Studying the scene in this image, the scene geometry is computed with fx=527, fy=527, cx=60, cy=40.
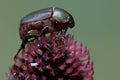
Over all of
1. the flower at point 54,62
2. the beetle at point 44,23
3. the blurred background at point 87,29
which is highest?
the beetle at point 44,23

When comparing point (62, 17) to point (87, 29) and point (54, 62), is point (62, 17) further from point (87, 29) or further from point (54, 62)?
point (87, 29)

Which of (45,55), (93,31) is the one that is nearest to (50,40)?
(45,55)

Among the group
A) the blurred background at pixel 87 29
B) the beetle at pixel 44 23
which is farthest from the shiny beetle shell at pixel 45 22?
the blurred background at pixel 87 29

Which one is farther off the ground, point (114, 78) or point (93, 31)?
point (93, 31)

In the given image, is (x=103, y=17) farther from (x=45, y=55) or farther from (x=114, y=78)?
(x=45, y=55)

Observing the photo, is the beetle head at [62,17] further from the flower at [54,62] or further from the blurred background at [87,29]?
the blurred background at [87,29]

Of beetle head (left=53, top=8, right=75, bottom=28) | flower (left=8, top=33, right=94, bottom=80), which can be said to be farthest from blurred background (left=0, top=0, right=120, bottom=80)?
flower (left=8, top=33, right=94, bottom=80)
